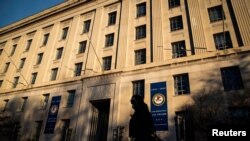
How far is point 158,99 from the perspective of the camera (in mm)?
17328

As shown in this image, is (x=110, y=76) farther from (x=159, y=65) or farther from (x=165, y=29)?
(x=165, y=29)

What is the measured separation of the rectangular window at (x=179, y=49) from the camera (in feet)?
62.4

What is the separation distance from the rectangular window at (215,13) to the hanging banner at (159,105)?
325 inches

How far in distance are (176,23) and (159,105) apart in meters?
9.39

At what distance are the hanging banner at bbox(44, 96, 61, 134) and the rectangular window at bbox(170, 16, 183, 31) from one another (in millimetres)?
15532

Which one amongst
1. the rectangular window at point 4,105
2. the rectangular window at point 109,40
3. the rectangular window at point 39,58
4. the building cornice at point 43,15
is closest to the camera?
the rectangular window at point 109,40

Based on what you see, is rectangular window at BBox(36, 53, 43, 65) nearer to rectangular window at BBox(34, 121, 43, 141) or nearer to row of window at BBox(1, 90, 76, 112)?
row of window at BBox(1, 90, 76, 112)

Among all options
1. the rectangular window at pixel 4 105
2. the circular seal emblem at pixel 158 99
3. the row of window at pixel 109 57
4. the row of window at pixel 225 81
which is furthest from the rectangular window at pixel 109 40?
the rectangular window at pixel 4 105

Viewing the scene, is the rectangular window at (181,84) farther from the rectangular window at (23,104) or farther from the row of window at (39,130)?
the rectangular window at (23,104)

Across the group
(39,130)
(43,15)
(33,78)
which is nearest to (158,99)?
(39,130)

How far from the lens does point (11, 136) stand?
77.8 ft

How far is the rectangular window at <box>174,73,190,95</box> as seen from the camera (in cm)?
1717

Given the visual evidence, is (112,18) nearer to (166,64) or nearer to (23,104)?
(166,64)

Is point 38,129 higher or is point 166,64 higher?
point 166,64
